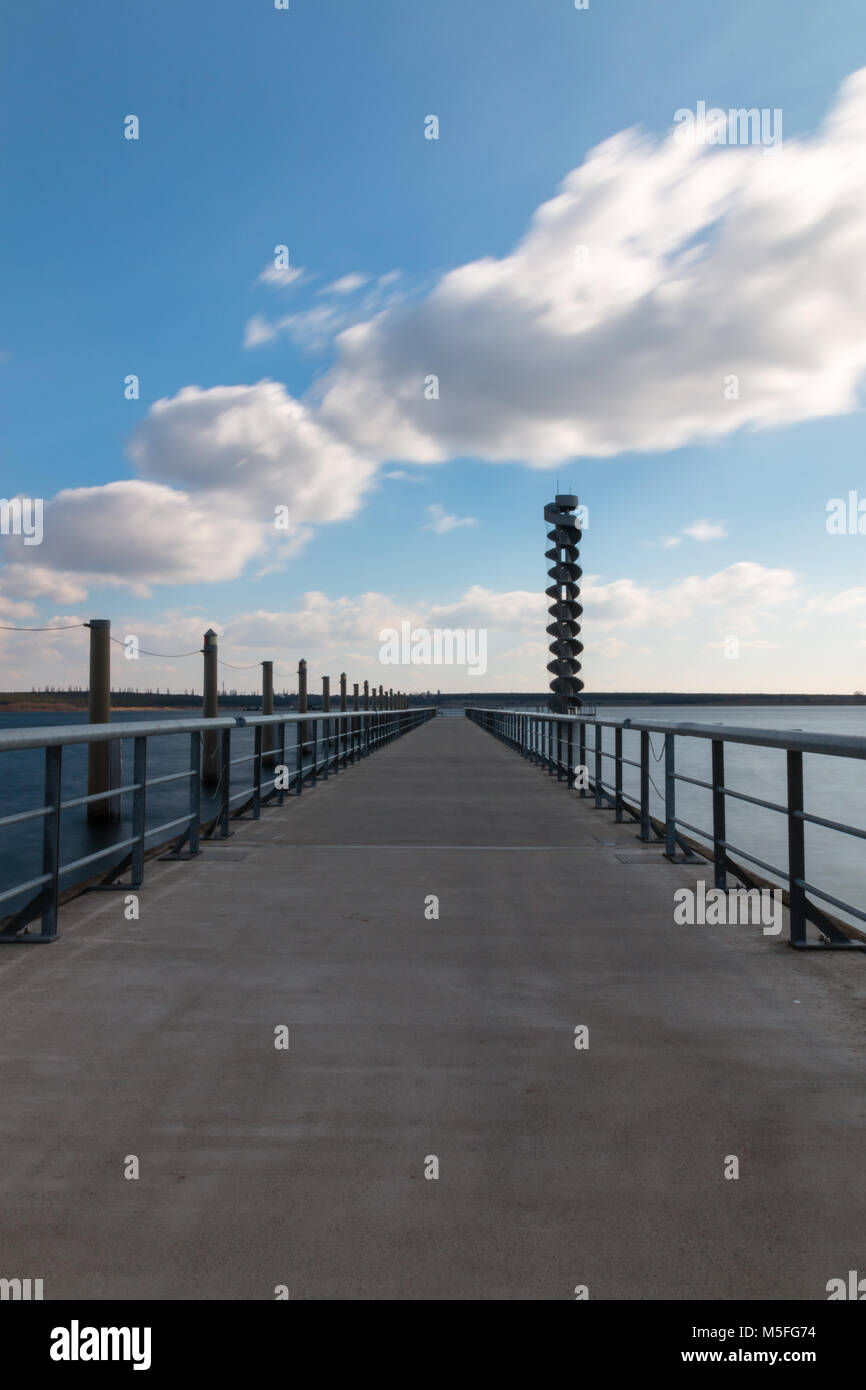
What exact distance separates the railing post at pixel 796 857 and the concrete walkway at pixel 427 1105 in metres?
0.14

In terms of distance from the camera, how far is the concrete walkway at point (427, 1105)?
81.7 inches

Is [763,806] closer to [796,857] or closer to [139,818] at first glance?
[796,857]

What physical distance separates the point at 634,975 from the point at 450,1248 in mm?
2203

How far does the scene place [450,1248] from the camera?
6.88ft

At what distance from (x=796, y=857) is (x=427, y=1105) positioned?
2542 mm

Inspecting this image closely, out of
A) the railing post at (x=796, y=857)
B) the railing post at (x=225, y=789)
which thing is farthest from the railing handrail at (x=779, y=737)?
the railing post at (x=225, y=789)

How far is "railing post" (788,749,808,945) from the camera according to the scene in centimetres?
456

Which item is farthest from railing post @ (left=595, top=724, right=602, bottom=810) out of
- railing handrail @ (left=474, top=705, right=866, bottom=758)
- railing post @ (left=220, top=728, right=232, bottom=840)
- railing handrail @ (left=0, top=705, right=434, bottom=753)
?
railing handrail @ (left=0, top=705, right=434, bottom=753)

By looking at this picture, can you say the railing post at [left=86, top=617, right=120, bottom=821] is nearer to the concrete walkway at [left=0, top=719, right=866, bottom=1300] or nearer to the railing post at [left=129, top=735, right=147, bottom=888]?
the railing post at [left=129, top=735, right=147, bottom=888]

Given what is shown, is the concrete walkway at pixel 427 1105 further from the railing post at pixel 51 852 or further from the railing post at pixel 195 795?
the railing post at pixel 195 795

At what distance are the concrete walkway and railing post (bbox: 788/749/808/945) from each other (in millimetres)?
144

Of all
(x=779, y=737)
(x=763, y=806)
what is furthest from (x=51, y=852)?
(x=763, y=806)

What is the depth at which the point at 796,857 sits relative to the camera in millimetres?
4613
